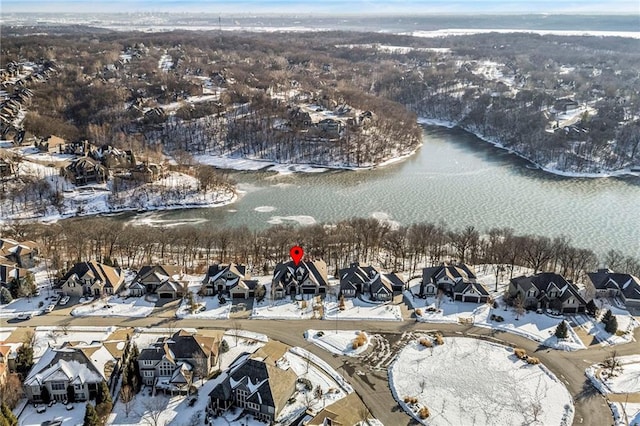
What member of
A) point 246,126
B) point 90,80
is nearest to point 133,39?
point 90,80

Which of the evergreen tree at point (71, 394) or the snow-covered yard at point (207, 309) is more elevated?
the snow-covered yard at point (207, 309)

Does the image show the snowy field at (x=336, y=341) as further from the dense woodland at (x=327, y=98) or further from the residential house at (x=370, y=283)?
the dense woodland at (x=327, y=98)

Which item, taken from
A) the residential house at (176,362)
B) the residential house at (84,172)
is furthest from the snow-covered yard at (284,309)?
the residential house at (84,172)

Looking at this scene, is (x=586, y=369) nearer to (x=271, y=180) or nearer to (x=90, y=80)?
(x=271, y=180)

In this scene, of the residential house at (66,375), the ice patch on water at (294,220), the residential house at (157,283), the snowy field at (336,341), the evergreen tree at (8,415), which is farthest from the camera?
the ice patch on water at (294,220)

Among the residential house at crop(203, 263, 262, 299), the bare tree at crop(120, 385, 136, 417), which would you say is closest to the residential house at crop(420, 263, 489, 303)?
the residential house at crop(203, 263, 262, 299)

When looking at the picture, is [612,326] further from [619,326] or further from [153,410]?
[153,410]

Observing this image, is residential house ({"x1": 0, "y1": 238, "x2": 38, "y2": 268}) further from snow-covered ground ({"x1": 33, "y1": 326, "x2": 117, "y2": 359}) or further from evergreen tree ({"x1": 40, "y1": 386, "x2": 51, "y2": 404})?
evergreen tree ({"x1": 40, "y1": 386, "x2": 51, "y2": 404})
